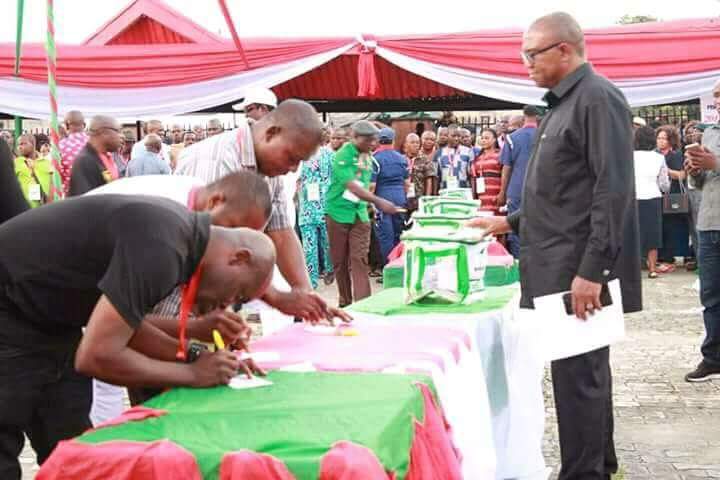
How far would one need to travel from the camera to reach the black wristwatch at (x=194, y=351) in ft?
9.12

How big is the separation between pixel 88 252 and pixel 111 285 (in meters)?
0.25

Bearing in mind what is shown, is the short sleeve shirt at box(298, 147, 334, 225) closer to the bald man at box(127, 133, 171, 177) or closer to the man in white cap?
the bald man at box(127, 133, 171, 177)

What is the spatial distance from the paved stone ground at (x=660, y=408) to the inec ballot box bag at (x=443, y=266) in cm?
98

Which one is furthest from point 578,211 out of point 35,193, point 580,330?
point 35,193

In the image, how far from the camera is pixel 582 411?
3783 mm

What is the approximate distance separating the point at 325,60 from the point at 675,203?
4.88 m

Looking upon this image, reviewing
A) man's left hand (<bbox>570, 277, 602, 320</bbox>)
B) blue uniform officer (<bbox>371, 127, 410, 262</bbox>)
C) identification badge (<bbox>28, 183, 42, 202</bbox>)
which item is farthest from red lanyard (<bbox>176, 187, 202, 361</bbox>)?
identification badge (<bbox>28, 183, 42, 202</bbox>)

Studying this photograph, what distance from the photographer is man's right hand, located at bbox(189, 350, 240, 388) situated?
2645mm

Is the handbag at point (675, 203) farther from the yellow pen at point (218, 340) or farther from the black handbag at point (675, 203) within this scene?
the yellow pen at point (218, 340)

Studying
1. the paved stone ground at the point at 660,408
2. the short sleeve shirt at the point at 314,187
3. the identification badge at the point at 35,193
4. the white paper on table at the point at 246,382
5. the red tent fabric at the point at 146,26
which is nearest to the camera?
the white paper on table at the point at 246,382

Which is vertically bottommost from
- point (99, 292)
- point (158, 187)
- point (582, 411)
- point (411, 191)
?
point (411, 191)

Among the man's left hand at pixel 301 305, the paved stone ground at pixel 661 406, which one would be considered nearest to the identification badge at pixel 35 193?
the paved stone ground at pixel 661 406

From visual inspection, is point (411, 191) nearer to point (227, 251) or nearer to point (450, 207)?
point (450, 207)

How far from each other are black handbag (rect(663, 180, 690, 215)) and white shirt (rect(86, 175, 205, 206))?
1049cm
